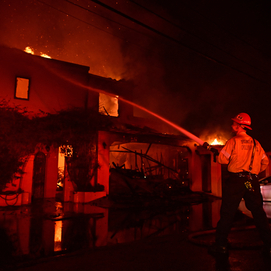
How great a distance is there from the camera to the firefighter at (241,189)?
14.1 feet

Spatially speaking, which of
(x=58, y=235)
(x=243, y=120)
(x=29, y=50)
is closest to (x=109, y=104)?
(x=29, y=50)

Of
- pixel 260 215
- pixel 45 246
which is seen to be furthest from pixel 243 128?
pixel 45 246

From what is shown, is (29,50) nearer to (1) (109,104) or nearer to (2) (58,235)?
(1) (109,104)

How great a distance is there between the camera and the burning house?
12.2 m

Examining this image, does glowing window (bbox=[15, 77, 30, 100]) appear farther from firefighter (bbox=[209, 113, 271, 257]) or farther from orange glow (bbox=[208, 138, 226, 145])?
orange glow (bbox=[208, 138, 226, 145])

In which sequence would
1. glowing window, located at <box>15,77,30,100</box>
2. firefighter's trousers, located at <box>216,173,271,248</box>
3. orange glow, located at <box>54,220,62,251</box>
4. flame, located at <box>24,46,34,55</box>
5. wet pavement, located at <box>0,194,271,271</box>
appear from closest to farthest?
wet pavement, located at <box>0,194,271,271</box>
firefighter's trousers, located at <box>216,173,271,248</box>
orange glow, located at <box>54,220,62,251</box>
glowing window, located at <box>15,77,30,100</box>
flame, located at <box>24,46,34,55</box>

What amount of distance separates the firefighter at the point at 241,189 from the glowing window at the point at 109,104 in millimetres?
12930

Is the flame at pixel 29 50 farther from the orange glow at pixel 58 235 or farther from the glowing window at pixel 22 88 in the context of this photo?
the orange glow at pixel 58 235

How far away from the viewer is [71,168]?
12.2m

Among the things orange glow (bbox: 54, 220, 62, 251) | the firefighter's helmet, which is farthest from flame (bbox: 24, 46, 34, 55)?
the firefighter's helmet

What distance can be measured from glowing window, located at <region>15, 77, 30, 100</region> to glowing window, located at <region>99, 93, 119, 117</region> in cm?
441

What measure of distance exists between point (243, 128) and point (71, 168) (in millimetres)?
8999

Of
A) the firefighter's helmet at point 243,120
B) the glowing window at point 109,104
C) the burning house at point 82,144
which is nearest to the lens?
the firefighter's helmet at point 243,120

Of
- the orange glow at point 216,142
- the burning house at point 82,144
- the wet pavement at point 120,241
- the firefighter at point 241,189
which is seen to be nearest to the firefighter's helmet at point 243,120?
the firefighter at point 241,189
